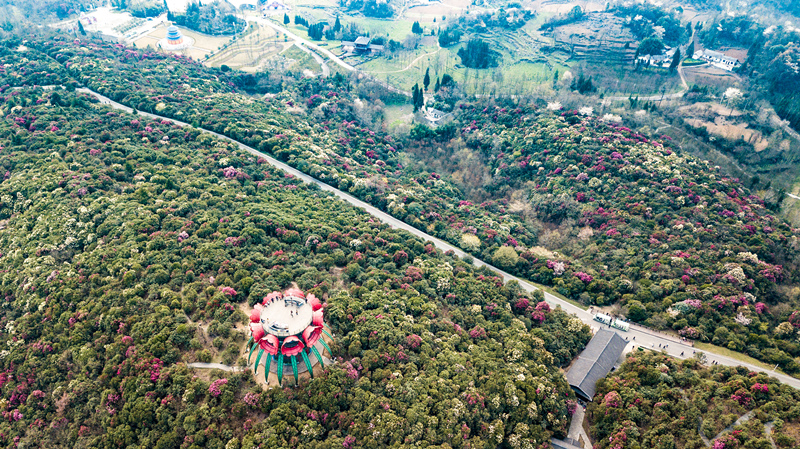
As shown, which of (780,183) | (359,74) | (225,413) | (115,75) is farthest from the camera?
(359,74)

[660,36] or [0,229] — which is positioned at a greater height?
[660,36]

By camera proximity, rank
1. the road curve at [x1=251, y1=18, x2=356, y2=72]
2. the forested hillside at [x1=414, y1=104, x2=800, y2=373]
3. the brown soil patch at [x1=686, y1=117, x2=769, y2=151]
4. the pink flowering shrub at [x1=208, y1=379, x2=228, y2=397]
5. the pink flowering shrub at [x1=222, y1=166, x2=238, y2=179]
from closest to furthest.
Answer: the pink flowering shrub at [x1=208, y1=379, x2=228, y2=397] < the forested hillside at [x1=414, y1=104, x2=800, y2=373] < the pink flowering shrub at [x1=222, y1=166, x2=238, y2=179] < the brown soil patch at [x1=686, y1=117, x2=769, y2=151] < the road curve at [x1=251, y1=18, x2=356, y2=72]

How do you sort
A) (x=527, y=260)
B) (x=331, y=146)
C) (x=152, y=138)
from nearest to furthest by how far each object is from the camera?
(x=527, y=260), (x=152, y=138), (x=331, y=146)

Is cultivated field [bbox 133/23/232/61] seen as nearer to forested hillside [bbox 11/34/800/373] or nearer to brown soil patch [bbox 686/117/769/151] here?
forested hillside [bbox 11/34/800/373]

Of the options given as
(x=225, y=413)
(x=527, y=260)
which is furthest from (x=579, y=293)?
(x=225, y=413)

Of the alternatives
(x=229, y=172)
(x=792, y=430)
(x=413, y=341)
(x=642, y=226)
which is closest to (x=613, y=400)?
(x=792, y=430)

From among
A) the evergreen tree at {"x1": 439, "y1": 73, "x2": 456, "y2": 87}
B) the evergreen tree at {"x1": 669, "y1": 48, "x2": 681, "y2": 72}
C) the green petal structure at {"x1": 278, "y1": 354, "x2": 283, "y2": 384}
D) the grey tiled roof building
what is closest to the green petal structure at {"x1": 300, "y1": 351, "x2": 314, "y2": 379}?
the green petal structure at {"x1": 278, "y1": 354, "x2": 283, "y2": 384}

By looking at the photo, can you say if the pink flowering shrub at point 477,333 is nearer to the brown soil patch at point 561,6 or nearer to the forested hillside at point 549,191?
the forested hillside at point 549,191

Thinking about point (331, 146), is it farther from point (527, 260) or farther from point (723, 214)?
point (723, 214)
